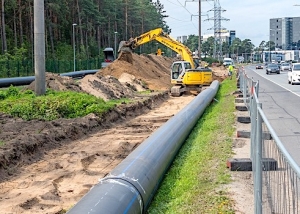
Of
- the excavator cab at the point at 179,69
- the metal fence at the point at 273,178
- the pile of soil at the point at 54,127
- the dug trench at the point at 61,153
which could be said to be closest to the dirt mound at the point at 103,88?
the pile of soil at the point at 54,127

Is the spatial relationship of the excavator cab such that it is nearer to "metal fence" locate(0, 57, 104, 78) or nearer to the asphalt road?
the asphalt road

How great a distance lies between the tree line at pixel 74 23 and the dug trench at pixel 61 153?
124ft

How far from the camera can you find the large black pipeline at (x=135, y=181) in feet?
16.3

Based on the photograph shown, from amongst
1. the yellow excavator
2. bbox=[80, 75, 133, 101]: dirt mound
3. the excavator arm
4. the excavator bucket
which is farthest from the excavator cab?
the excavator bucket

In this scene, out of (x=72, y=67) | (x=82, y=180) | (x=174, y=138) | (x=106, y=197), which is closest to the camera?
(x=106, y=197)

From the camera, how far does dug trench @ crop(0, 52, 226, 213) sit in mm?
7812

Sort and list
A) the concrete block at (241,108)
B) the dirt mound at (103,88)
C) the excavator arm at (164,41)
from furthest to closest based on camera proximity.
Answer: the excavator arm at (164,41), the dirt mound at (103,88), the concrete block at (241,108)

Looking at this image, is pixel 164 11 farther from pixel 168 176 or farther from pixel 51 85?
pixel 168 176

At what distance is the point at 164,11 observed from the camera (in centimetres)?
11931

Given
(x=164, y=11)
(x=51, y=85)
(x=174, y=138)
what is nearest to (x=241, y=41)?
(x=164, y=11)

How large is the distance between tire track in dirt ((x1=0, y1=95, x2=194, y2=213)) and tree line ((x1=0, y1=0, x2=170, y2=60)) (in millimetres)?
40794

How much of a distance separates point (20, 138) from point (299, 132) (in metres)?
7.27

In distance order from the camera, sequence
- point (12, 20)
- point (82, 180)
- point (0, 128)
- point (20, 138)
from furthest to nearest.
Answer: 1. point (12, 20)
2. point (0, 128)
3. point (20, 138)
4. point (82, 180)

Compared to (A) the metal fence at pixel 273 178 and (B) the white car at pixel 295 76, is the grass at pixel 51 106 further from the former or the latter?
(B) the white car at pixel 295 76
